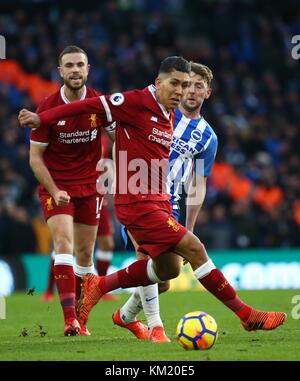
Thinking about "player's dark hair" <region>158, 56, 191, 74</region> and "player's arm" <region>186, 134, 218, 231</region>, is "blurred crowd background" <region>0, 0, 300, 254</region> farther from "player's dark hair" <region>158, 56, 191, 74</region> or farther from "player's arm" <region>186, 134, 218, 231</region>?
"player's dark hair" <region>158, 56, 191, 74</region>

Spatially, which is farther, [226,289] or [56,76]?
[56,76]

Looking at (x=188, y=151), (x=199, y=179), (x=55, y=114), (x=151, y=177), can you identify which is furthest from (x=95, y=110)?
(x=199, y=179)

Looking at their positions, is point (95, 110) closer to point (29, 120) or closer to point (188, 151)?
point (29, 120)

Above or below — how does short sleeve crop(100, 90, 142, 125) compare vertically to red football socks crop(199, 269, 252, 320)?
above

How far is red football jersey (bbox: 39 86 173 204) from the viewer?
7.76m

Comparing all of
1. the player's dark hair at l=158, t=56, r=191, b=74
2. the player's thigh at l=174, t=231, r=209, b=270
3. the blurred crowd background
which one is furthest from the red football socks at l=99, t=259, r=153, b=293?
the blurred crowd background

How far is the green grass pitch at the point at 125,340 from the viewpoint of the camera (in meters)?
6.90

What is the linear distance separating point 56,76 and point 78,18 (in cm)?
252

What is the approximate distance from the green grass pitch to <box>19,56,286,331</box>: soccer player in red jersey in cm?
52

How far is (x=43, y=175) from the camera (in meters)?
8.38

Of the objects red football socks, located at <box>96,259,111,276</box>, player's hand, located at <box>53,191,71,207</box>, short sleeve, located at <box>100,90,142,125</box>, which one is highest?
short sleeve, located at <box>100,90,142,125</box>

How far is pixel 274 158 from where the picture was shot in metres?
21.5
